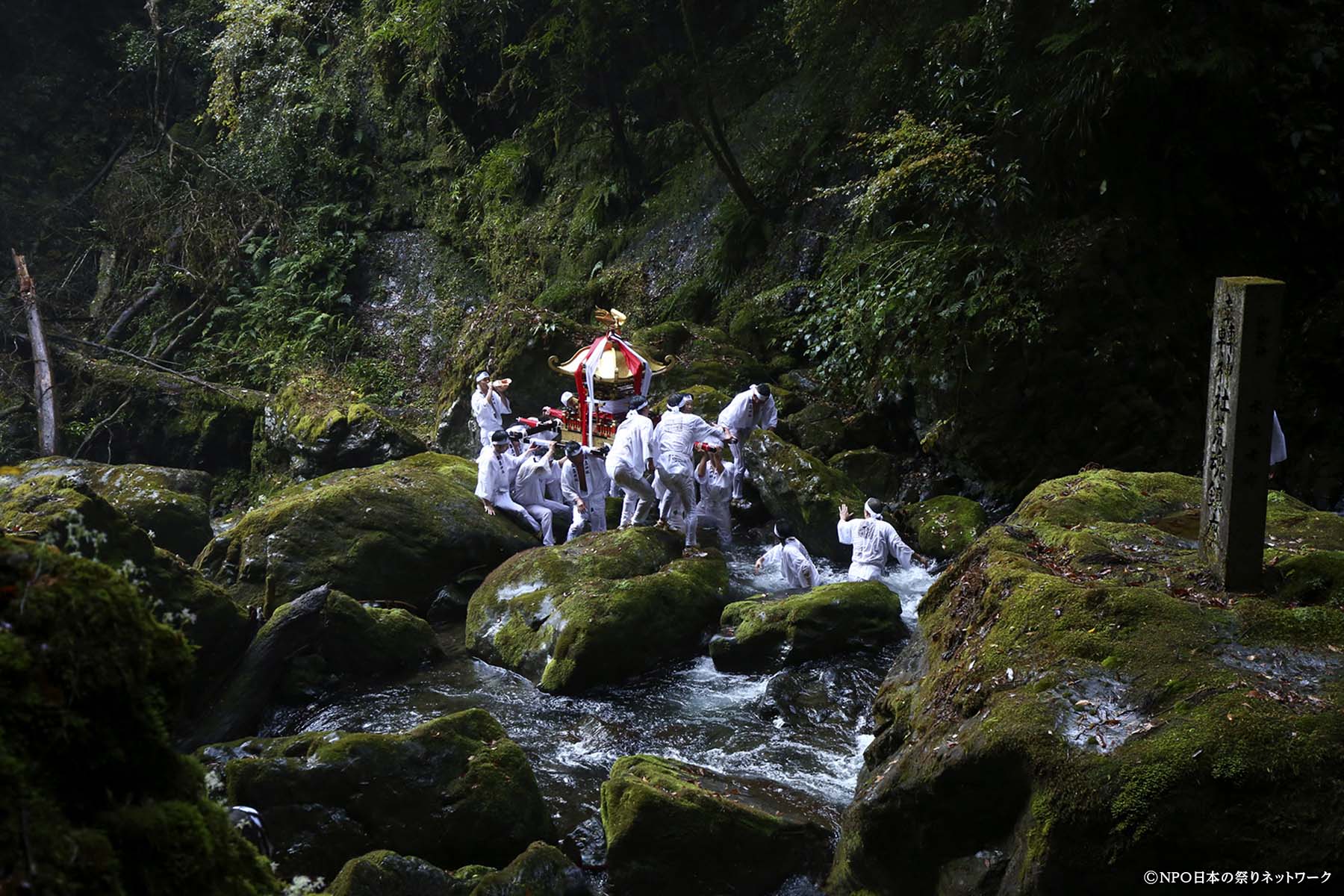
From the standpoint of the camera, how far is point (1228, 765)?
462cm

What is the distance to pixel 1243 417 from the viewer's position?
580 centimetres

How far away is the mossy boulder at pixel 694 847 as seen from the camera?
685 centimetres

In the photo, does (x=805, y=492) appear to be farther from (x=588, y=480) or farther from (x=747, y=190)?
(x=747, y=190)

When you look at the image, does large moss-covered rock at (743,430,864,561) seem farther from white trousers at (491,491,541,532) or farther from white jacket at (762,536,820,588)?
white trousers at (491,491,541,532)

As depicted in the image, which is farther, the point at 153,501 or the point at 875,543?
the point at 153,501

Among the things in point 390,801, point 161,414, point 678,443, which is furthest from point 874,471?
point 161,414

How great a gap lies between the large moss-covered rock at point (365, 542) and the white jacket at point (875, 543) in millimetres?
4262

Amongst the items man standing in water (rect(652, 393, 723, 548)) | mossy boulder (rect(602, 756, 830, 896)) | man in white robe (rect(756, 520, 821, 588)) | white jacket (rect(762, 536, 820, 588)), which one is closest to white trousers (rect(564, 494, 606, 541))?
man standing in water (rect(652, 393, 723, 548))

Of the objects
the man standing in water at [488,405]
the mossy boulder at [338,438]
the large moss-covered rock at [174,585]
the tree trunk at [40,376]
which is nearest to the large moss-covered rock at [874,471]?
the man standing in water at [488,405]

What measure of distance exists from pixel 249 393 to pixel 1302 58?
17.8 m

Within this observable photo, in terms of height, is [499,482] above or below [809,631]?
above

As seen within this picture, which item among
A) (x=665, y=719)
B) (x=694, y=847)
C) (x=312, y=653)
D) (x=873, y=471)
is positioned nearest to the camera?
(x=694, y=847)

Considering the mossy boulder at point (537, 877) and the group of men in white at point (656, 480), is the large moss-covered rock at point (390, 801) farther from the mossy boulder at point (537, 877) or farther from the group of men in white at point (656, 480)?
the group of men in white at point (656, 480)

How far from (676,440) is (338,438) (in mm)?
6954
